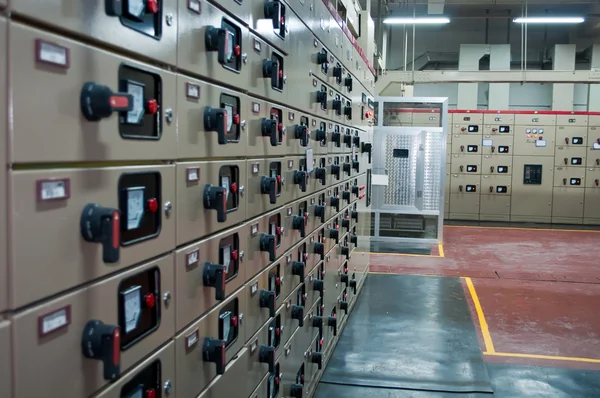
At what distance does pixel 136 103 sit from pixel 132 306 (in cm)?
50

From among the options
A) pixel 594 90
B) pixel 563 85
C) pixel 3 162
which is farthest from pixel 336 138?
pixel 594 90

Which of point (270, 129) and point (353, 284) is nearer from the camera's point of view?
point (270, 129)

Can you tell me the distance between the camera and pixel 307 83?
3270mm

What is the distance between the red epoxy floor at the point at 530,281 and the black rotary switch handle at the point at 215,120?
12.2 ft

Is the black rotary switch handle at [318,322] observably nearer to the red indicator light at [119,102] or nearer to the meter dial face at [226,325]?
the meter dial face at [226,325]

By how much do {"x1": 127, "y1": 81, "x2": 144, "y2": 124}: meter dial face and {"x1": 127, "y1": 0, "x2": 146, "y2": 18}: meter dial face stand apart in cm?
16

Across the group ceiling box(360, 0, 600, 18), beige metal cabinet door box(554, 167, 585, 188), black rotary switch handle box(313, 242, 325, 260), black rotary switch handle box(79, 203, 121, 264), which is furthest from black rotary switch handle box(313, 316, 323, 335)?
ceiling box(360, 0, 600, 18)

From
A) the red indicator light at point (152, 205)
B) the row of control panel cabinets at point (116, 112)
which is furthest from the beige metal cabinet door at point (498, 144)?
the red indicator light at point (152, 205)

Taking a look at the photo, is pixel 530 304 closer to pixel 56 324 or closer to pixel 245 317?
pixel 245 317

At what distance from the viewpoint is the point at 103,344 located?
1.20 metres

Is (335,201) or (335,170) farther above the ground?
(335,170)

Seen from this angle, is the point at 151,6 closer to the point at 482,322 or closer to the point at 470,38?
the point at 482,322

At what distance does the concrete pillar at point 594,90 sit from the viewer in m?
14.0

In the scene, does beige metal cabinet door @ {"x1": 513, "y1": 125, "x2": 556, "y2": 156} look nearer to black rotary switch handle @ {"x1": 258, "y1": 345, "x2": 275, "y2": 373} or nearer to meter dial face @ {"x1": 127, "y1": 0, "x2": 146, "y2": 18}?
black rotary switch handle @ {"x1": 258, "y1": 345, "x2": 275, "y2": 373}
